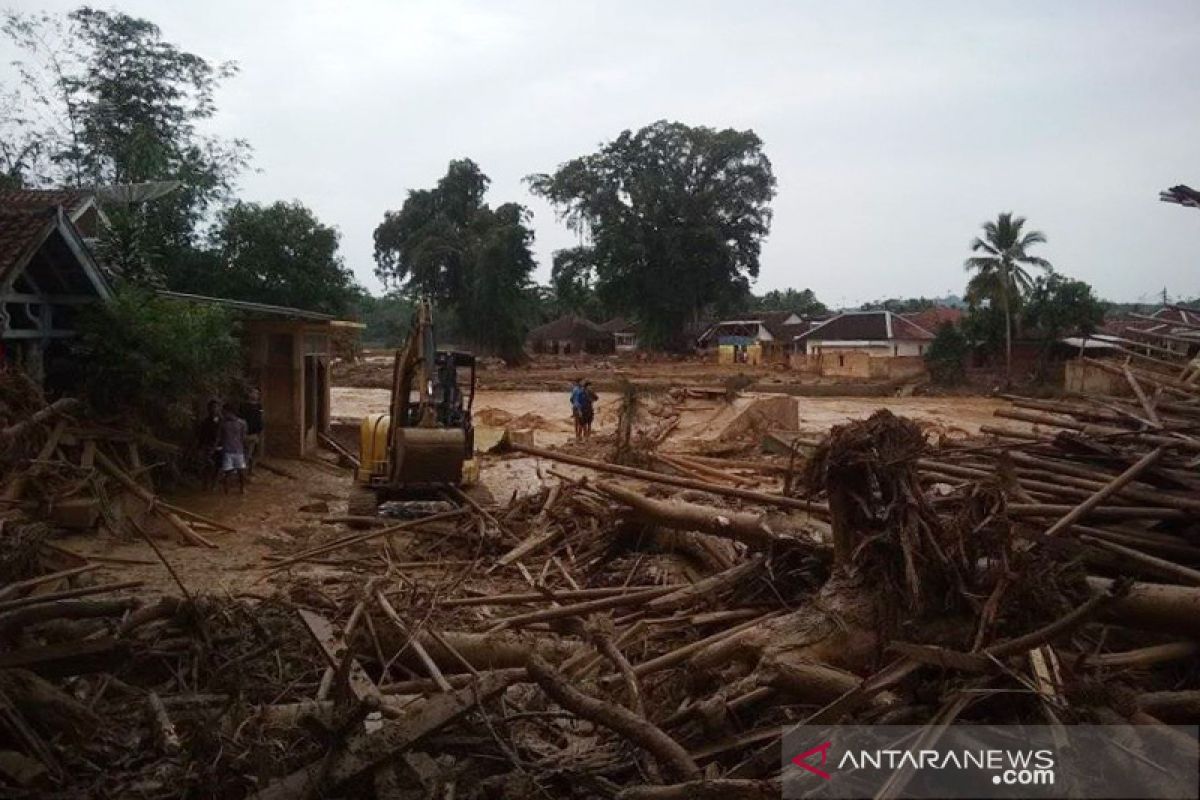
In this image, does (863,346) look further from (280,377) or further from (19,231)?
(19,231)

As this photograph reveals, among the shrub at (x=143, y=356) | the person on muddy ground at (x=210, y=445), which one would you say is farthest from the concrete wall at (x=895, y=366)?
the shrub at (x=143, y=356)

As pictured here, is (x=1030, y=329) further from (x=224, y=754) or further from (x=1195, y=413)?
(x=224, y=754)

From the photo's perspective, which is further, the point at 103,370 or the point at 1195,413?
the point at 103,370

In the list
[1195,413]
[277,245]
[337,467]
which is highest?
[277,245]

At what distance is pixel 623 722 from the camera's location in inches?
154

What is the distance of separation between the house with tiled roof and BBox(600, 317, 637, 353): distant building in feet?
181

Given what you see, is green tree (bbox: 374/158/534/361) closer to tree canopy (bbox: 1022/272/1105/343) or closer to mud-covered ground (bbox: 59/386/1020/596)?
mud-covered ground (bbox: 59/386/1020/596)

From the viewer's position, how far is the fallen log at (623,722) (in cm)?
378

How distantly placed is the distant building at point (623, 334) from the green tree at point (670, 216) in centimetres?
699

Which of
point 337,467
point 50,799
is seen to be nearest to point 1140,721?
point 50,799

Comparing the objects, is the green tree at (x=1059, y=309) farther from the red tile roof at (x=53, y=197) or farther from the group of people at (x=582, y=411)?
the red tile roof at (x=53, y=197)

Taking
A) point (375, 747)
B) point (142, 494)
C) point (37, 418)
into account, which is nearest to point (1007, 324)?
point (142, 494)

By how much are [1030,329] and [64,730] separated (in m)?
44.8

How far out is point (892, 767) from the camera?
11.5ft
